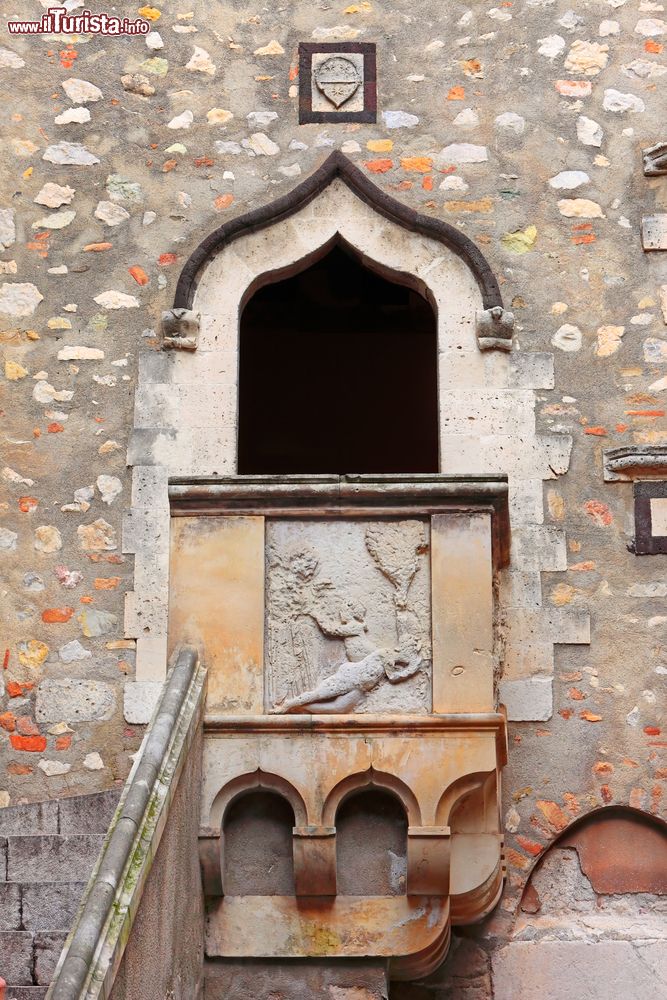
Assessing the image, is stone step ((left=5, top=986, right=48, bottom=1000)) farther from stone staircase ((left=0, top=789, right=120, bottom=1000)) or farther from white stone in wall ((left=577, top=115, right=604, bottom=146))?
white stone in wall ((left=577, top=115, right=604, bottom=146))

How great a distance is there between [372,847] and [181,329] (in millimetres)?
2775

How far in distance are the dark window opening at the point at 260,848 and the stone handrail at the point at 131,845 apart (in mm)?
470

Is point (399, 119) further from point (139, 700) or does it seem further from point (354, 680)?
point (354, 680)

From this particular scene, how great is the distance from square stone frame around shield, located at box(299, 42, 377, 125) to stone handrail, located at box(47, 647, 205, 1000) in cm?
321

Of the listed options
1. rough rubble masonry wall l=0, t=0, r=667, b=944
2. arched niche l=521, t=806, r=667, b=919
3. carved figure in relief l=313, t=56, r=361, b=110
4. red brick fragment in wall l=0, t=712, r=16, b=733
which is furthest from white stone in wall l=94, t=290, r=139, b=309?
arched niche l=521, t=806, r=667, b=919

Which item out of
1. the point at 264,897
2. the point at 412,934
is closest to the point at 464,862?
the point at 412,934

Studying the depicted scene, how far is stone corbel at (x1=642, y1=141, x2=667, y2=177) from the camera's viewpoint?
7699mm

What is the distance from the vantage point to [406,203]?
7691mm

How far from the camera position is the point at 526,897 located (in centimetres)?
681

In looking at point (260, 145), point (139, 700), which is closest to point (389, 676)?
point (139, 700)

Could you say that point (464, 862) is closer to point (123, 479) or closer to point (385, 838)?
point (385, 838)

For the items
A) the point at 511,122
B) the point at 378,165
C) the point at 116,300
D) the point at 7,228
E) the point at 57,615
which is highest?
the point at 511,122

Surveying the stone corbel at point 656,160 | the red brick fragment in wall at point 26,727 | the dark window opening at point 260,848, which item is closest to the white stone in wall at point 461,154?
the stone corbel at point 656,160

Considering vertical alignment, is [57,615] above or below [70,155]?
below
